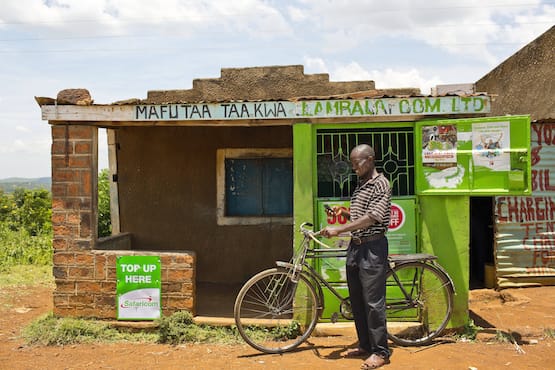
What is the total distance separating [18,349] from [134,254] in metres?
1.56

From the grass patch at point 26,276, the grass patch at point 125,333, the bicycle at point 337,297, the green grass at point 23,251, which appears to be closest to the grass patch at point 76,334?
the grass patch at point 125,333

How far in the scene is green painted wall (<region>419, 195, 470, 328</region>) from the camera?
558cm

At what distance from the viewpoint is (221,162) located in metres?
8.61

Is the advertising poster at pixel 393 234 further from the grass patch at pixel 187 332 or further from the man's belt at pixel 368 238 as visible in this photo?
the grass patch at pixel 187 332

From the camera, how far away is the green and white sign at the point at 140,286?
19.3ft

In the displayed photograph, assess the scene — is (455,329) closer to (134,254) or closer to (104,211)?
(134,254)

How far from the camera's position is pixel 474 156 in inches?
213

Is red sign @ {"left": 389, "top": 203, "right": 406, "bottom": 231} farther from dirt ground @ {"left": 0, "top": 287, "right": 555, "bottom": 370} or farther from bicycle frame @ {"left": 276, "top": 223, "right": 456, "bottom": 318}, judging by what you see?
dirt ground @ {"left": 0, "top": 287, "right": 555, "bottom": 370}

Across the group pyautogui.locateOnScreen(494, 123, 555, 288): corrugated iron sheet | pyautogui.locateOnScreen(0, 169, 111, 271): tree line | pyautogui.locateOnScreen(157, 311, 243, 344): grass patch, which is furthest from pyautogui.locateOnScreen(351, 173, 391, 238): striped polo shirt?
pyautogui.locateOnScreen(0, 169, 111, 271): tree line

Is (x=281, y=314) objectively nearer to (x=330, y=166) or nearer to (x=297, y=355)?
(x=297, y=355)

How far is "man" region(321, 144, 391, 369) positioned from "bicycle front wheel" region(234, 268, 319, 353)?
71cm

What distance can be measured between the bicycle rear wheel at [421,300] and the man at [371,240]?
0.68 meters

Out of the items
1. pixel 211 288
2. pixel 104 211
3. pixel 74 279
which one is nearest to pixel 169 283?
pixel 74 279

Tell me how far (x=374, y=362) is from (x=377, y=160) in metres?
2.21
